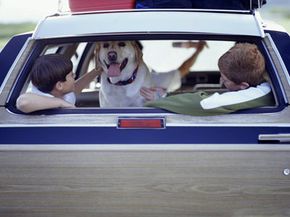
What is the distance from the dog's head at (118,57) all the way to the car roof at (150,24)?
79 centimetres

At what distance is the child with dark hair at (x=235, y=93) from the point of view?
12.1ft

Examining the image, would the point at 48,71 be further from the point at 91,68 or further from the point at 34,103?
the point at 91,68

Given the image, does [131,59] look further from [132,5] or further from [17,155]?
[17,155]

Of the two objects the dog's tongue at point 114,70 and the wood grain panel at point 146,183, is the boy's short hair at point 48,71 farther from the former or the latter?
the dog's tongue at point 114,70

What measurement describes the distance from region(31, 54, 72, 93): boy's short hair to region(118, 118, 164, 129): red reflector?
61cm

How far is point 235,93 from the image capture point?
3.81 meters

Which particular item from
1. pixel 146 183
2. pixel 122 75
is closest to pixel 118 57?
pixel 122 75

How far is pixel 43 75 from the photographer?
13.2 ft

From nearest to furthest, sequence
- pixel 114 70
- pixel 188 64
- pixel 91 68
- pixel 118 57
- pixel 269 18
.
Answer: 1. pixel 118 57
2. pixel 114 70
3. pixel 91 68
4. pixel 188 64
5. pixel 269 18

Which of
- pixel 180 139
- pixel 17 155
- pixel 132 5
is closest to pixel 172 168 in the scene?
pixel 180 139

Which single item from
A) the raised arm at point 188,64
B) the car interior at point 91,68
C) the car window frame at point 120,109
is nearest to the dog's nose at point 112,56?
the car interior at point 91,68

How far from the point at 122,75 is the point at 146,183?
72.3 inches

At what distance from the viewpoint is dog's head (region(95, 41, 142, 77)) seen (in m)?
5.01

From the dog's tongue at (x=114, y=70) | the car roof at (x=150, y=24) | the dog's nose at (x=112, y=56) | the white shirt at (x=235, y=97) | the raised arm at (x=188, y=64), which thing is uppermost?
the car roof at (x=150, y=24)
